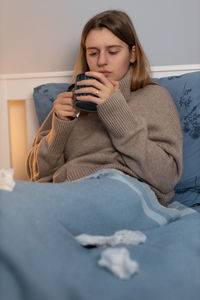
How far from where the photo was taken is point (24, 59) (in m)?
1.60

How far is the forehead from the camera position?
1.14 meters

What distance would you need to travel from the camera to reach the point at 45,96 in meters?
1.42

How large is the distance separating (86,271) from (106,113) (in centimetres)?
52

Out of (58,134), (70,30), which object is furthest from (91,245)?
(70,30)

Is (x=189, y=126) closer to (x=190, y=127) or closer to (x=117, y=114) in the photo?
(x=190, y=127)

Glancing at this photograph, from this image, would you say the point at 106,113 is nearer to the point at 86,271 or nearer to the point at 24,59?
the point at 86,271

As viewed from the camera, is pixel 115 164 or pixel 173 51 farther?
pixel 173 51

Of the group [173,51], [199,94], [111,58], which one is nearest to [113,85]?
[111,58]

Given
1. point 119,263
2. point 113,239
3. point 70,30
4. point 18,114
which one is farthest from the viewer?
point 18,114

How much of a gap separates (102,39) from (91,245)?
696 mm

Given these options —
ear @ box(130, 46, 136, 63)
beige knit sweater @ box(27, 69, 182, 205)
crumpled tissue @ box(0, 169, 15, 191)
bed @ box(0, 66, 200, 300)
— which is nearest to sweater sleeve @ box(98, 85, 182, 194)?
beige knit sweater @ box(27, 69, 182, 205)

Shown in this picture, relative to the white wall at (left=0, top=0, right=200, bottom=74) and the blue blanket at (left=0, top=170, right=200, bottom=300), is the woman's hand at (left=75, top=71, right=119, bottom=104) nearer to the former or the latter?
the blue blanket at (left=0, top=170, right=200, bottom=300)

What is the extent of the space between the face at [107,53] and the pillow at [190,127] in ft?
0.77

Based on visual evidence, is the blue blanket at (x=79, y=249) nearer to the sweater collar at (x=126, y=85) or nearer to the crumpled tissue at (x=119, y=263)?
the crumpled tissue at (x=119, y=263)
